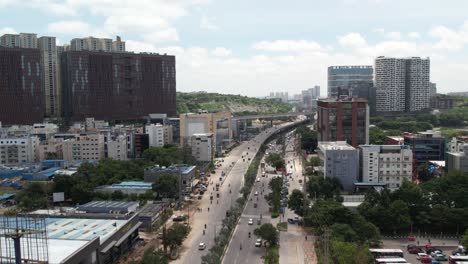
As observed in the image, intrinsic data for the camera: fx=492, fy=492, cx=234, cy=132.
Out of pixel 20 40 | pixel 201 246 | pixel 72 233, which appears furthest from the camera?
pixel 20 40

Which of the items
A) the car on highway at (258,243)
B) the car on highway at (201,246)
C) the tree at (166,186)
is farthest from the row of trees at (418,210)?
the tree at (166,186)

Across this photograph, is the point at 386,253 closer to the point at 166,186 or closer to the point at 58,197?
the point at 166,186

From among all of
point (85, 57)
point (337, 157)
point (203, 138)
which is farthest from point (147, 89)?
point (337, 157)

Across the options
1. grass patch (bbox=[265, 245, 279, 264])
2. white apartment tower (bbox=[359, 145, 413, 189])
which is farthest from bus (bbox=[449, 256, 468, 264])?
white apartment tower (bbox=[359, 145, 413, 189])

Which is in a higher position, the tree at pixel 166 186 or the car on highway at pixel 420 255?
the tree at pixel 166 186

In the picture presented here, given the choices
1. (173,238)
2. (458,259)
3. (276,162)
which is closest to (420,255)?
(458,259)

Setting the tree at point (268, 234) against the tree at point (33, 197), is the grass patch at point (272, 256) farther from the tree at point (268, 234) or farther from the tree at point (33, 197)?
the tree at point (33, 197)
